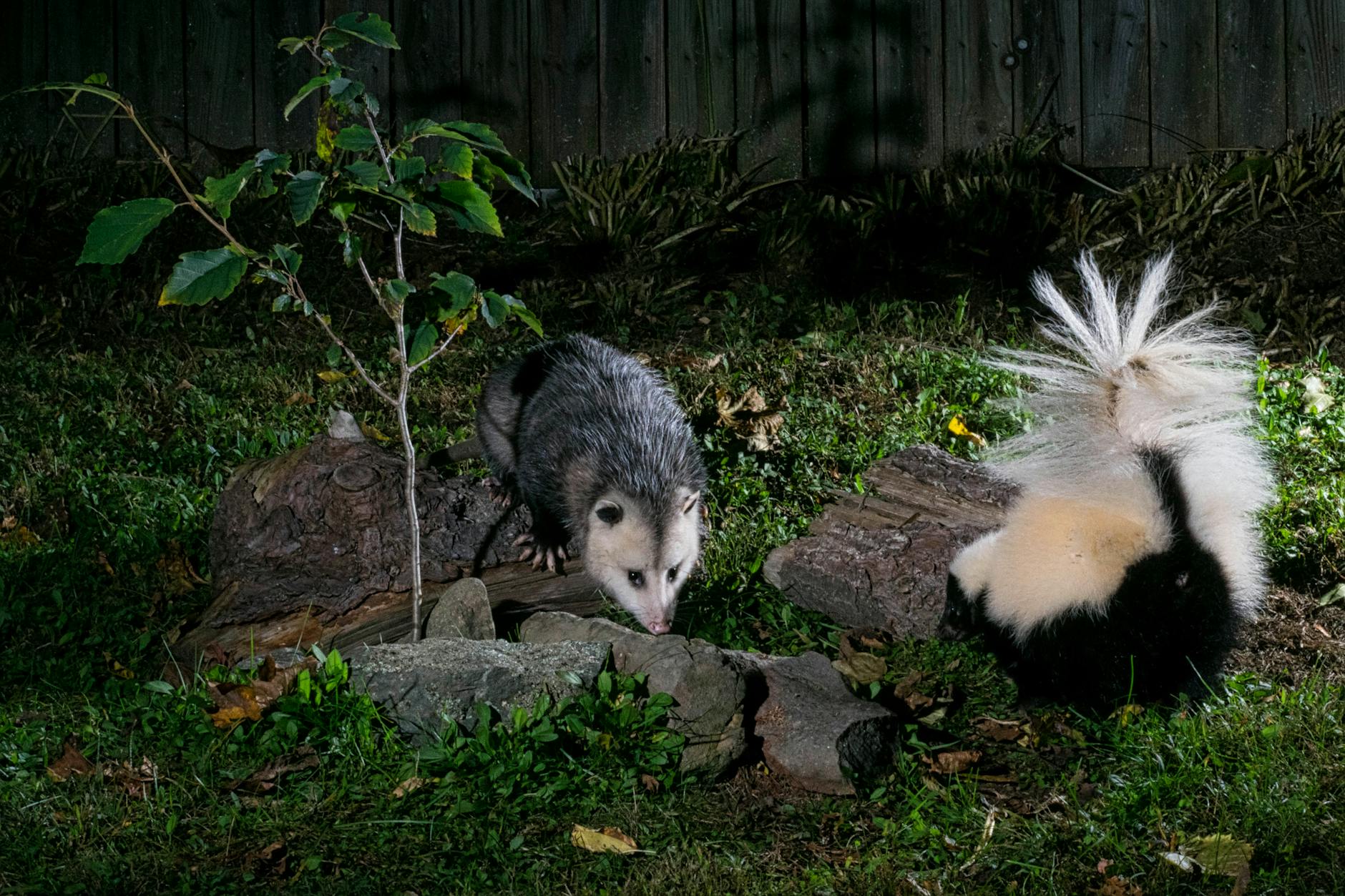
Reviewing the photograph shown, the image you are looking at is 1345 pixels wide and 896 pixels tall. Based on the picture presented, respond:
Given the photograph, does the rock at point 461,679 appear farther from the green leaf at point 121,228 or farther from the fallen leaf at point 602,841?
the green leaf at point 121,228

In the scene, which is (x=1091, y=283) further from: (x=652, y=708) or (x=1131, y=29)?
(x=1131, y=29)

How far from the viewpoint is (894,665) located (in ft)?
14.1

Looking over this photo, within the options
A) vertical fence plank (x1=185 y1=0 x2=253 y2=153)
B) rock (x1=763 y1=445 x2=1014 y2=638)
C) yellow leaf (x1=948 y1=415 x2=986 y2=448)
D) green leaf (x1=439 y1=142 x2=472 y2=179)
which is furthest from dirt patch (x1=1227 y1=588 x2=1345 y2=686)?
vertical fence plank (x1=185 y1=0 x2=253 y2=153)

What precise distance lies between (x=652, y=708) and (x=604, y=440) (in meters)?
1.54

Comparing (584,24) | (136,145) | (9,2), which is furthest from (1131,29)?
(9,2)

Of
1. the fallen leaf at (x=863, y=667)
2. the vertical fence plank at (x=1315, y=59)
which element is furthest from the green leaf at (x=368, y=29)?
the vertical fence plank at (x=1315, y=59)

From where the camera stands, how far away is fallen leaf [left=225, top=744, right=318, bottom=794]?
3438 millimetres

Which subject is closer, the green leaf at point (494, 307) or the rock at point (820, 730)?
the rock at point (820, 730)

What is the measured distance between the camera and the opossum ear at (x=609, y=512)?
452 cm

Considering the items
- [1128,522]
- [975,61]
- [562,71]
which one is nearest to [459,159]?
[1128,522]

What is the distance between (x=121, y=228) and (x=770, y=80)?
5.73 metres

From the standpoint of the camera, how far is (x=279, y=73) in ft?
27.1

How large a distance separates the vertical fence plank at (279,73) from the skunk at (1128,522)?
5812 millimetres

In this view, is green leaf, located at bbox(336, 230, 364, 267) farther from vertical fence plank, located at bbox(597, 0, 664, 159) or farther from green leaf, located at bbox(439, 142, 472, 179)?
vertical fence plank, located at bbox(597, 0, 664, 159)
